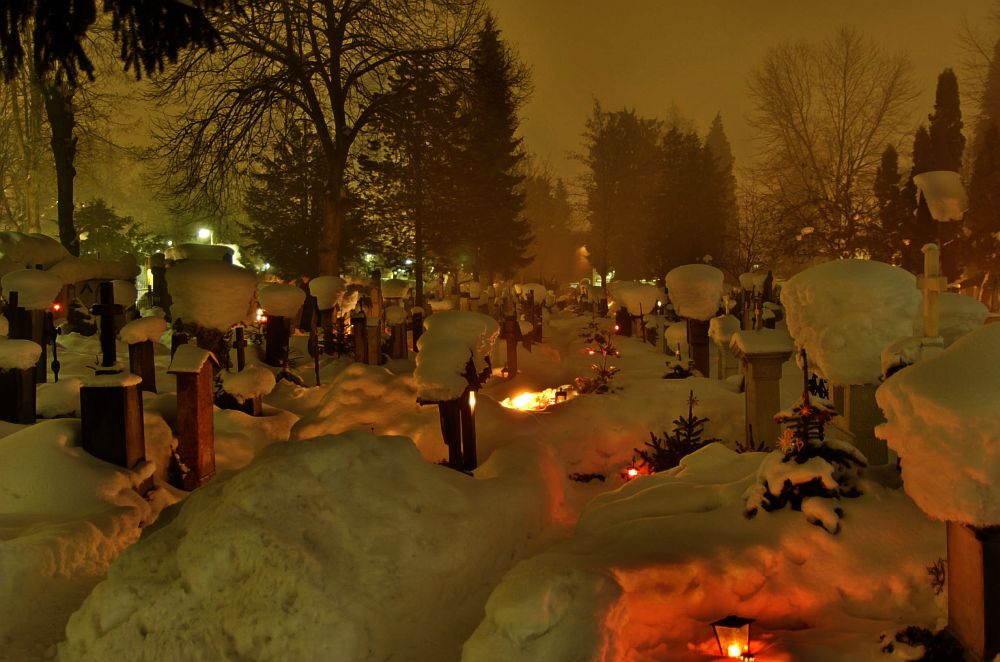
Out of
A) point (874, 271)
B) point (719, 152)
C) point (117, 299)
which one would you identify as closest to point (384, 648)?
point (874, 271)

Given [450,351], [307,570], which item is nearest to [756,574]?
[307,570]

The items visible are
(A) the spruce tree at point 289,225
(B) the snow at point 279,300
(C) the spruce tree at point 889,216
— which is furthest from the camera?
(A) the spruce tree at point 289,225

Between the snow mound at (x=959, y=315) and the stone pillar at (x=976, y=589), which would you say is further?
the snow mound at (x=959, y=315)

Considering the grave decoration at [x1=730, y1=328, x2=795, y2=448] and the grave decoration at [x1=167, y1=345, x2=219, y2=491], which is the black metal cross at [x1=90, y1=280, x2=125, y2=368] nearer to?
the grave decoration at [x1=167, y1=345, x2=219, y2=491]

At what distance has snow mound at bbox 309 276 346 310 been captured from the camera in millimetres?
15430

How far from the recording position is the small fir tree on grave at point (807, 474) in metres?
4.73

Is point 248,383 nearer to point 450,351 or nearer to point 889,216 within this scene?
point 450,351

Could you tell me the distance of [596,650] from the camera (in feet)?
11.2

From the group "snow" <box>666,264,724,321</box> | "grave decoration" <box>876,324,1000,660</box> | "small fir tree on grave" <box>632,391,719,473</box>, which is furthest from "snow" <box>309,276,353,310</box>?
"grave decoration" <box>876,324,1000,660</box>

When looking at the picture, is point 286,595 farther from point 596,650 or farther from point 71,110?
point 71,110

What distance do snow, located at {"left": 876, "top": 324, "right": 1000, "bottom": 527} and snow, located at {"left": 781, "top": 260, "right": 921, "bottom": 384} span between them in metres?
3.06

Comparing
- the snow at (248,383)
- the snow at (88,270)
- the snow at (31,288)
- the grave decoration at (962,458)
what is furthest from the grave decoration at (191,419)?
the snow at (88,270)

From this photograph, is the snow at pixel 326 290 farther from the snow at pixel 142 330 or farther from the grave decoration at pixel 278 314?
the snow at pixel 142 330

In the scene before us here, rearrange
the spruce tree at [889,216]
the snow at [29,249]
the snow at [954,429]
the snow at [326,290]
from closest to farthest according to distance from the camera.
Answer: the snow at [954,429]
the snow at [326,290]
the snow at [29,249]
the spruce tree at [889,216]
